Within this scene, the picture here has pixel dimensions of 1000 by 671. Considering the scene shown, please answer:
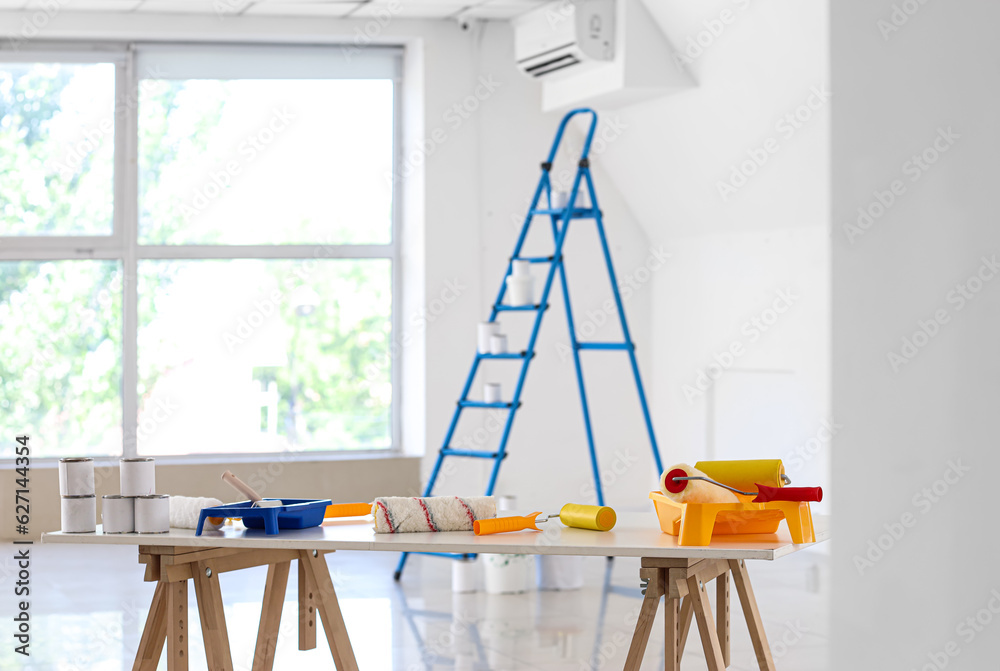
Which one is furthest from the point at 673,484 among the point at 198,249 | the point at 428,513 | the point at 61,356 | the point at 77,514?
the point at 61,356

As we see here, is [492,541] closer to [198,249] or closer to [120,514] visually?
[120,514]

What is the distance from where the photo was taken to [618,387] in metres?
6.66

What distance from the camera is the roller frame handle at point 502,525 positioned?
266cm

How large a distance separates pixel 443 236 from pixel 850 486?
536cm

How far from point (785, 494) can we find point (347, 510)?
1209mm

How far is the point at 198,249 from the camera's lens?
20.9 feet

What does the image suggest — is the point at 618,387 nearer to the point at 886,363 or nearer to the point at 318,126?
the point at 318,126

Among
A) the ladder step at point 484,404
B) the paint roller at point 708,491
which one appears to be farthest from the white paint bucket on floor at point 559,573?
the paint roller at point 708,491

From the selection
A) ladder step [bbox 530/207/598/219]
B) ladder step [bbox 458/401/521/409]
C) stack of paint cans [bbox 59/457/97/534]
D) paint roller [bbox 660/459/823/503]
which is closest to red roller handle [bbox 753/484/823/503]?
paint roller [bbox 660/459/823/503]

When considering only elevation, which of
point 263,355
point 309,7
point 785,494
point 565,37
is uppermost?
point 309,7

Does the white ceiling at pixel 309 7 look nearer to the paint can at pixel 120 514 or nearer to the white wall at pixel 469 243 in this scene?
the white wall at pixel 469 243

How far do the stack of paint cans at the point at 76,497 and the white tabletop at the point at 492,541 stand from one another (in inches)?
1.3

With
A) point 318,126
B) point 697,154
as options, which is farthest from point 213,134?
point 697,154

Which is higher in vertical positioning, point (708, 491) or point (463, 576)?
point (708, 491)
